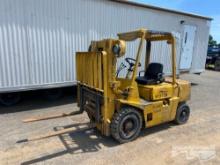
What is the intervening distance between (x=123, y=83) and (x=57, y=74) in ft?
9.62

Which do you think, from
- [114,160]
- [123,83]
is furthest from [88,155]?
[123,83]

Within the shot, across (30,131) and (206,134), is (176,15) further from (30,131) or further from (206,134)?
(30,131)

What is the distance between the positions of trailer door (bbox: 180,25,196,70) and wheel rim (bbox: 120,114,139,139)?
6.57 meters

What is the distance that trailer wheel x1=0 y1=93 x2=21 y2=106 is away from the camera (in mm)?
6522

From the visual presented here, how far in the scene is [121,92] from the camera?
4223mm

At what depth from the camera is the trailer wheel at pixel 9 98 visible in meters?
6.52

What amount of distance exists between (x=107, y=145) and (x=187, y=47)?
7.61 meters

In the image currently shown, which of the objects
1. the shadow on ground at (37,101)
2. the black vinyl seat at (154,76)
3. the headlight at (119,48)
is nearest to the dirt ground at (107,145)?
the shadow on ground at (37,101)

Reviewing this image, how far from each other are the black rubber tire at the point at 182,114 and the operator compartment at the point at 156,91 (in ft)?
2.03

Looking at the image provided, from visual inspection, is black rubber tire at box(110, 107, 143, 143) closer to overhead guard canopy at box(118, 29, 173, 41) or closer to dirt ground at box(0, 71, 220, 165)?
dirt ground at box(0, 71, 220, 165)

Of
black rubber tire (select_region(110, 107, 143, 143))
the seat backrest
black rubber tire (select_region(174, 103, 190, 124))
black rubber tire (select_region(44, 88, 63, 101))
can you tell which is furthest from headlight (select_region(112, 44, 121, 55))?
black rubber tire (select_region(44, 88, 63, 101))

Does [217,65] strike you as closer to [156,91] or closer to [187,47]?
[187,47]

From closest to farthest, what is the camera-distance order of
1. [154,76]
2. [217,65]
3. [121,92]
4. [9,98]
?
[121,92] < [154,76] < [9,98] < [217,65]

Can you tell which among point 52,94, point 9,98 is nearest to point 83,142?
point 52,94
